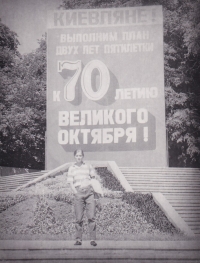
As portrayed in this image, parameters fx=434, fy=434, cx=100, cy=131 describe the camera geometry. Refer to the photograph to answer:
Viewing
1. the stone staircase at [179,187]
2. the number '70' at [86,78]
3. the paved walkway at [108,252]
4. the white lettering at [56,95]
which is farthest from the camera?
the white lettering at [56,95]

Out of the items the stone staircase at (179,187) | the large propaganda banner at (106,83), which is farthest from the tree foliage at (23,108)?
the stone staircase at (179,187)

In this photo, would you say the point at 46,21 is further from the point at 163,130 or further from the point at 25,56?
the point at 163,130

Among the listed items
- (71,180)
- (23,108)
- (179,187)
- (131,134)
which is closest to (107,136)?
(131,134)

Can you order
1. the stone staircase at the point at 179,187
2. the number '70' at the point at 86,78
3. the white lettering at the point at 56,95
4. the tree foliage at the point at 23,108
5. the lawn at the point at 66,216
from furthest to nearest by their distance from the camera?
the tree foliage at the point at 23,108 → the white lettering at the point at 56,95 → the number '70' at the point at 86,78 → the stone staircase at the point at 179,187 → the lawn at the point at 66,216

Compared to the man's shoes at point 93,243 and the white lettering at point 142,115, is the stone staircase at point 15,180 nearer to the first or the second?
the man's shoes at point 93,243

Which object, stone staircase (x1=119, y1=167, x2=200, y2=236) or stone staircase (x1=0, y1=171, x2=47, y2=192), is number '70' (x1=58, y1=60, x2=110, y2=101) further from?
stone staircase (x1=0, y1=171, x2=47, y2=192)

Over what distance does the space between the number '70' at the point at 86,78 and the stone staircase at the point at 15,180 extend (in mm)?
1522

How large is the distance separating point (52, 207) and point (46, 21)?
10.0 feet

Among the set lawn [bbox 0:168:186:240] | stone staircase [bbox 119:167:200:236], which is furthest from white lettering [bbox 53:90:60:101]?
stone staircase [bbox 119:167:200:236]

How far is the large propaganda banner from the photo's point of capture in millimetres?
6910

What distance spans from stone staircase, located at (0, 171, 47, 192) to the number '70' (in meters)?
1.52

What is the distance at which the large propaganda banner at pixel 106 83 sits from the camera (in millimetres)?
6910

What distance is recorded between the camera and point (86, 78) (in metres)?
7.16

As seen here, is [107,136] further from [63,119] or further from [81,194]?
[81,194]
